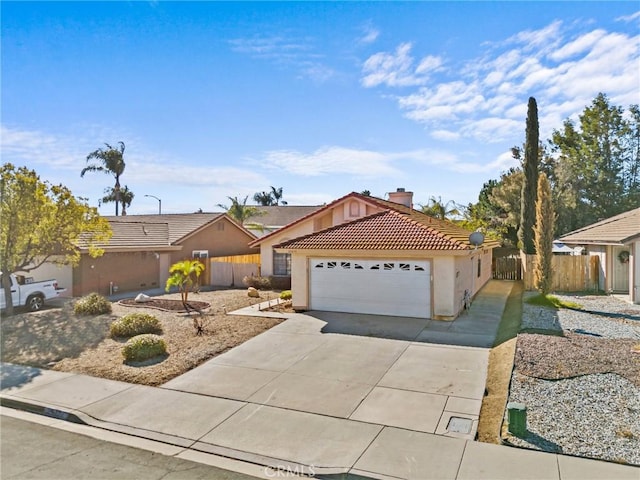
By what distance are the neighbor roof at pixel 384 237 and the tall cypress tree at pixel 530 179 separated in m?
16.3

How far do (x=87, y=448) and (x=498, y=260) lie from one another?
2751 cm

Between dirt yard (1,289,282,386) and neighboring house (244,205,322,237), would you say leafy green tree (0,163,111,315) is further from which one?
neighboring house (244,205,322,237)

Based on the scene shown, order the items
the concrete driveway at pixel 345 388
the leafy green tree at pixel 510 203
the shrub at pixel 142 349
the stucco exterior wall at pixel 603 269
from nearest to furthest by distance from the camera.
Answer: the concrete driveway at pixel 345 388 < the shrub at pixel 142 349 < the stucco exterior wall at pixel 603 269 < the leafy green tree at pixel 510 203

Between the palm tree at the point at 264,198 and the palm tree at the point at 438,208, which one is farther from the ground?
the palm tree at the point at 264,198

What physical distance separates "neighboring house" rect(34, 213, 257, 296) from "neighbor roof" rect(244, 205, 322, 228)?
1381 cm

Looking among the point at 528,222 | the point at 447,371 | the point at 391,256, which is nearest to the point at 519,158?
the point at 528,222

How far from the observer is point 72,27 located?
38.3ft

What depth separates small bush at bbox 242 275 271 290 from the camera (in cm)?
2420

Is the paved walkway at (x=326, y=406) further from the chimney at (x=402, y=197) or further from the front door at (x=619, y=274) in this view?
the chimney at (x=402, y=197)

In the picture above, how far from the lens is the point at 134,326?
13227 mm

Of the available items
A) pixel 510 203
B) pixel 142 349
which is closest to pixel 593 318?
pixel 142 349

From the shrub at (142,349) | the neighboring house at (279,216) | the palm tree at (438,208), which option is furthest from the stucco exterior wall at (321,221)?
the neighboring house at (279,216)

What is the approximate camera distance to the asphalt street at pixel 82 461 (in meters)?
5.82

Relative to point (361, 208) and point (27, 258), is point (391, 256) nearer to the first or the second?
point (361, 208)
